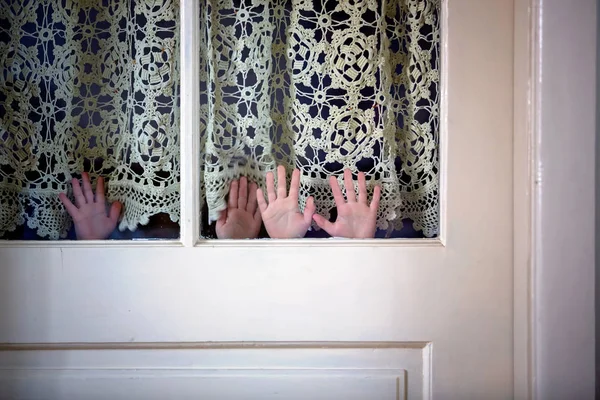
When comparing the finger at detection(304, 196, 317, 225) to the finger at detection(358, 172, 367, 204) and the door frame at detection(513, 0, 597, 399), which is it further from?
the door frame at detection(513, 0, 597, 399)

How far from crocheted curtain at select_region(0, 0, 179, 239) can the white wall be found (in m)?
0.65

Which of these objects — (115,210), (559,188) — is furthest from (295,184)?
(559,188)

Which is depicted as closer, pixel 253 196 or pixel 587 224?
pixel 587 224

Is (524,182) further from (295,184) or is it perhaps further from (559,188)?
(295,184)

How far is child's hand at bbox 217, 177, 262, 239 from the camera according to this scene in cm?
87

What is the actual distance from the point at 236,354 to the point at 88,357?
27 centimetres

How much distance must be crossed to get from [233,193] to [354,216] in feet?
0.75

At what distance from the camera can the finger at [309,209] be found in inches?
34.3

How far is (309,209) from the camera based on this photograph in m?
0.87

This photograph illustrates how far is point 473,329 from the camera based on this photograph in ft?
2.71

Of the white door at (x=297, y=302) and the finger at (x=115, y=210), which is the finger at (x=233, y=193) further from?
the finger at (x=115, y=210)

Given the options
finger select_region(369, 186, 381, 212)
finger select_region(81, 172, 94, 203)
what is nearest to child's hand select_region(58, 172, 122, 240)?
finger select_region(81, 172, 94, 203)

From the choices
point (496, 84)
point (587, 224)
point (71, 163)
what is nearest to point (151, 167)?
point (71, 163)

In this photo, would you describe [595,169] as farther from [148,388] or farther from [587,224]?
[148,388]
